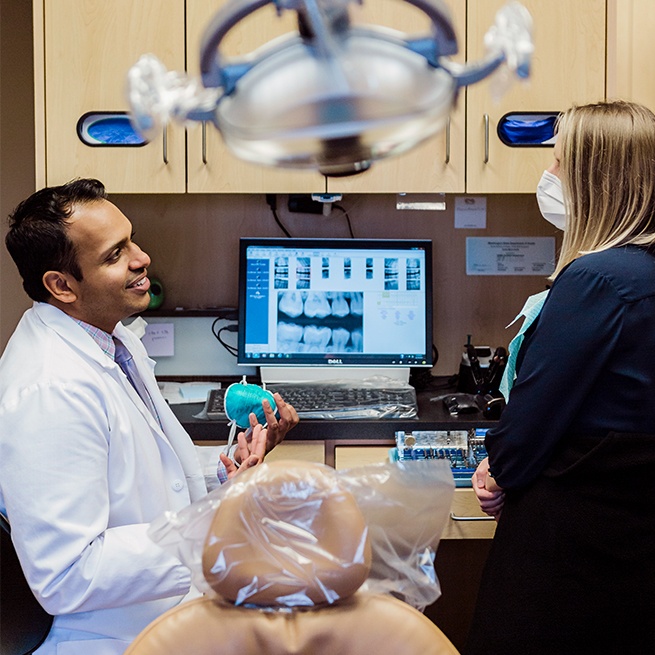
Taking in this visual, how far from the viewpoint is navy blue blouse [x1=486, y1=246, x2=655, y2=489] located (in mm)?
1294

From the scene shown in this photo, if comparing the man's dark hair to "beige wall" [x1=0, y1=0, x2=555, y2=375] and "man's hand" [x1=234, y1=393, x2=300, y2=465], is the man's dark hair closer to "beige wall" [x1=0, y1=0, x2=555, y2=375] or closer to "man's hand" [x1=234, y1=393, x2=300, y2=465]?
"man's hand" [x1=234, y1=393, x2=300, y2=465]

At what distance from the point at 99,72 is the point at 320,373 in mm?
1034

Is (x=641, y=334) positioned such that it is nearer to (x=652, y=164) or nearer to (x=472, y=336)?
(x=652, y=164)

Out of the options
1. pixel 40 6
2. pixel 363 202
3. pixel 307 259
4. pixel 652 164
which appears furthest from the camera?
pixel 363 202

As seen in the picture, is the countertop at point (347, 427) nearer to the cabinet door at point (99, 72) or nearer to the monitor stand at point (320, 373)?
the monitor stand at point (320, 373)

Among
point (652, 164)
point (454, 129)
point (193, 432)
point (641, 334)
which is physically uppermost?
point (454, 129)

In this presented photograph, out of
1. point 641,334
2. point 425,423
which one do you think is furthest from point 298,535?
point 425,423

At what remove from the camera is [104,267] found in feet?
4.91

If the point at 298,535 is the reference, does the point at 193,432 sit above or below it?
below

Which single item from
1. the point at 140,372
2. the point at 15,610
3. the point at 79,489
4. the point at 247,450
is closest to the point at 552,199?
the point at 247,450

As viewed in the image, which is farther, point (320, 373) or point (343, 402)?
point (320, 373)

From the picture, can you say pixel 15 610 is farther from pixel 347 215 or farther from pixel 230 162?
pixel 347 215

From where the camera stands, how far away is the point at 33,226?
57.5 inches

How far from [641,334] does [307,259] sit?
1.22m
